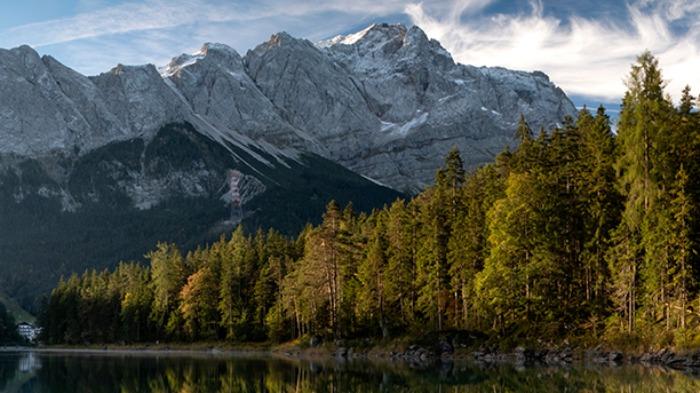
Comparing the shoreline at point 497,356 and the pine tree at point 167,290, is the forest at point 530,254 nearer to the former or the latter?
the shoreline at point 497,356

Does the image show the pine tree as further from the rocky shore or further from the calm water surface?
the calm water surface

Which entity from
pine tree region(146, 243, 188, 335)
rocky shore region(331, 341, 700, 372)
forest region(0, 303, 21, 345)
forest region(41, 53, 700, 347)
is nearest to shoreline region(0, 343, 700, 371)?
rocky shore region(331, 341, 700, 372)

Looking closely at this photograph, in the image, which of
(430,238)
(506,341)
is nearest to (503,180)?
(430,238)

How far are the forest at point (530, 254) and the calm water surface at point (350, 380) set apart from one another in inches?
384

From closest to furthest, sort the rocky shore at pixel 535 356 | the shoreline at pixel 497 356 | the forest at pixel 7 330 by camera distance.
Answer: the rocky shore at pixel 535 356, the shoreline at pixel 497 356, the forest at pixel 7 330

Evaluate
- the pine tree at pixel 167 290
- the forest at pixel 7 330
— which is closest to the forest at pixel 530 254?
the pine tree at pixel 167 290

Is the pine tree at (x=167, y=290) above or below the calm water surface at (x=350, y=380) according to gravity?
above

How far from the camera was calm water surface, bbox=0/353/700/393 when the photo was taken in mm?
39031

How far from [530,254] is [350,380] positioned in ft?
77.2

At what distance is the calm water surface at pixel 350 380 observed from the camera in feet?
128

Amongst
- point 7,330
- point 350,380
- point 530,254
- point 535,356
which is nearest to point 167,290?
point 7,330

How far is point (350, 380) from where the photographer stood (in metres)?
48.5

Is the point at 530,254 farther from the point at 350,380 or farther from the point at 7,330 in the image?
the point at 7,330

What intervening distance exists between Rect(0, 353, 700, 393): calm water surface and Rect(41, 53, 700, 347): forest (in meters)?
9.76
